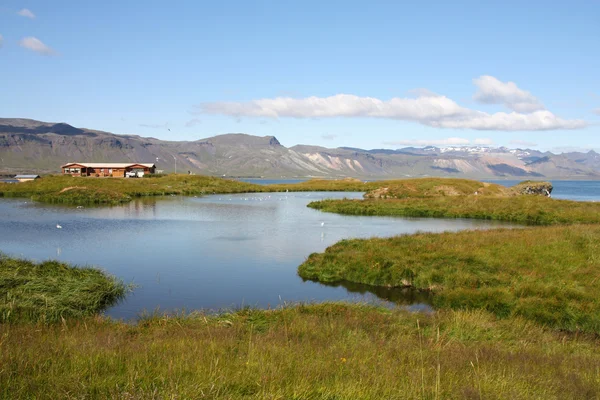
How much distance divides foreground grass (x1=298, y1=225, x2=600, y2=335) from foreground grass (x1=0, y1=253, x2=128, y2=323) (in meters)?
12.3

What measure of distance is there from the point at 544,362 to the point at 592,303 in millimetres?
10986

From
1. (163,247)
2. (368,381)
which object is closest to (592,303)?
(368,381)

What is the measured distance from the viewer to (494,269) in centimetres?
2758

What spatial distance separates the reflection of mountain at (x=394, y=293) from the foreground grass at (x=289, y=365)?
27.6 feet

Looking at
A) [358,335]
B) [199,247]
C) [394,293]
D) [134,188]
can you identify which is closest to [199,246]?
[199,247]

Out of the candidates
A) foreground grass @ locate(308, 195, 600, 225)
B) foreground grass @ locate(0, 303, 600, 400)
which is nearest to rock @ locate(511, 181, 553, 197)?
foreground grass @ locate(308, 195, 600, 225)

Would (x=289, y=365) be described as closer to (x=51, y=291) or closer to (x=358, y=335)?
(x=358, y=335)

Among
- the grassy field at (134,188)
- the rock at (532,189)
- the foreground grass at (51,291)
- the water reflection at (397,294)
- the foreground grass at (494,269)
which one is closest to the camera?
the foreground grass at (51,291)

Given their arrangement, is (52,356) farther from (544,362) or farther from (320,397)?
(544,362)

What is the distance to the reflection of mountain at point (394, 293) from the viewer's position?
25000 millimetres

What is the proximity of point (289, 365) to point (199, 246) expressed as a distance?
1261 inches

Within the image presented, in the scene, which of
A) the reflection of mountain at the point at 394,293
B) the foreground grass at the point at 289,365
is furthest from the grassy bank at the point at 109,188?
the foreground grass at the point at 289,365

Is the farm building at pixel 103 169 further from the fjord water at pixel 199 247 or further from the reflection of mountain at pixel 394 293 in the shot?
the reflection of mountain at pixel 394 293

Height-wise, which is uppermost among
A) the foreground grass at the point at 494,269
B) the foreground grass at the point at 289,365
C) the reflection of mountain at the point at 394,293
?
the foreground grass at the point at 289,365
